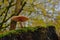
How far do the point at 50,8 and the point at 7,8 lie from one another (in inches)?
90.0

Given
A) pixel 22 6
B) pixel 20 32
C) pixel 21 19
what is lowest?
pixel 20 32

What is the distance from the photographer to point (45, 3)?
29.0 feet

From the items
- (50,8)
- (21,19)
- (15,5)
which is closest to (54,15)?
(50,8)

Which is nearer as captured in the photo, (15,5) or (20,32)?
(20,32)

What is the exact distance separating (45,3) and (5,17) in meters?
2.24

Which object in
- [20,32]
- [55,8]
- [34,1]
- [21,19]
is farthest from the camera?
[55,8]

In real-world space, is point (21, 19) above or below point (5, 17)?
below

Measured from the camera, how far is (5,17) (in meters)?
8.67

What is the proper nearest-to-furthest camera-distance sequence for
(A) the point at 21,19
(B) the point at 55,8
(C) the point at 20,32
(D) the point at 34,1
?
(C) the point at 20,32
(A) the point at 21,19
(D) the point at 34,1
(B) the point at 55,8

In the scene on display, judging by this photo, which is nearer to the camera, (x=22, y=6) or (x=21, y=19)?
(x=21, y=19)

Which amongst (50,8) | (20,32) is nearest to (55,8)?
(50,8)

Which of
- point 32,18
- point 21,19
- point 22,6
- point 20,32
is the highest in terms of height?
point 22,6

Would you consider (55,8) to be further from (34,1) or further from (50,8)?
(34,1)

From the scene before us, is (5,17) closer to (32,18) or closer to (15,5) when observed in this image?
(15,5)
